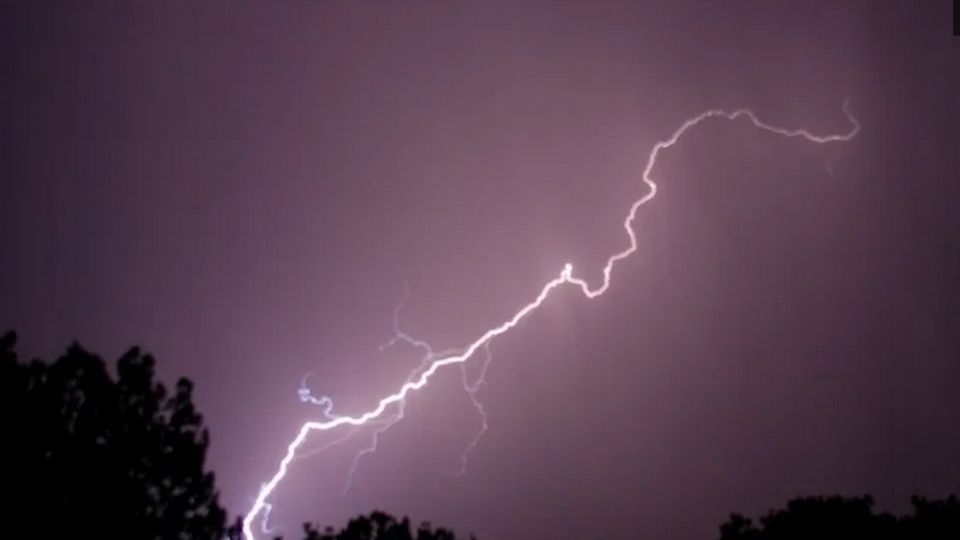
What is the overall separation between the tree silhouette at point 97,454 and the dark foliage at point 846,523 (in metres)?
6.44

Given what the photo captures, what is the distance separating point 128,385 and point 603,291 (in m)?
13.2

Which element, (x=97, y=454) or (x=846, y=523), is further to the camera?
(x=846, y=523)

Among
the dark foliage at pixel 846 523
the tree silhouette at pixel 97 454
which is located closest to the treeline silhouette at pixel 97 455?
the tree silhouette at pixel 97 454

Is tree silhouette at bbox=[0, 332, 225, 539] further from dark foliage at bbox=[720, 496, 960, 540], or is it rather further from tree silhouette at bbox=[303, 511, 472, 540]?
dark foliage at bbox=[720, 496, 960, 540]

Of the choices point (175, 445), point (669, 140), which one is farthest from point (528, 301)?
point (175, 445)

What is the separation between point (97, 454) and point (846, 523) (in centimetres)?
819

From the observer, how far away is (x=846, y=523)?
324 inches

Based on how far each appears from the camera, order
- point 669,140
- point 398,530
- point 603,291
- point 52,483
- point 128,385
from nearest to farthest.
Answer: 1. point 52,483
2. point 128,385
3. point 398,530
4. point 603,291
5. point 669,140

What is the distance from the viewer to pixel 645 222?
19.1 metres

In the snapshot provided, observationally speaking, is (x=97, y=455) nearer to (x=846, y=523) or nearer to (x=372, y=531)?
(x=372, y=531)

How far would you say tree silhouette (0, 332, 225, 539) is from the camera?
5746 millimetres

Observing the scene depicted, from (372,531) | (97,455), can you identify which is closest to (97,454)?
(97,455)

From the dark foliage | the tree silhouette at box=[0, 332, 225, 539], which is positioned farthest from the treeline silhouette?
the dark foliage

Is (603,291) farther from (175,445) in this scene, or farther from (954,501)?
(175,445)
